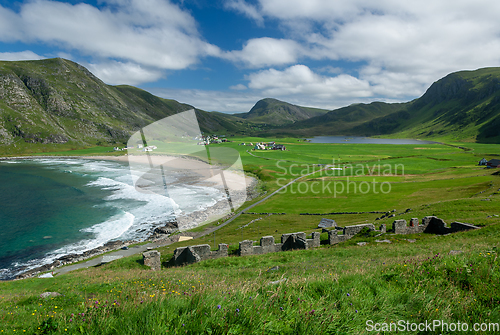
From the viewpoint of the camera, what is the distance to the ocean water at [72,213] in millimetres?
37344

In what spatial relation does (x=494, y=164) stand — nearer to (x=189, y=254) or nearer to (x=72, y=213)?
(x=189, y=254)

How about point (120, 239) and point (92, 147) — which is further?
point (92, 147)

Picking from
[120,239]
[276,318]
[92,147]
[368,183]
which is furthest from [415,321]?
[92,147]

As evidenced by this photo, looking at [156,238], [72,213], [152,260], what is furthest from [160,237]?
[72,213]

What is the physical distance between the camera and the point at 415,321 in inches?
178

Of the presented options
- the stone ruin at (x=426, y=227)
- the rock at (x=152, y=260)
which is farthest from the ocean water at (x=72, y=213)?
the stone ruin at (x=426, y=227)

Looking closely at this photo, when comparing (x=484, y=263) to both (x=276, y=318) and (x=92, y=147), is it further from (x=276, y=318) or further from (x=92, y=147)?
(x=92, y=147)

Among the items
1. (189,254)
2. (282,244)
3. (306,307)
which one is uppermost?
(306,307)

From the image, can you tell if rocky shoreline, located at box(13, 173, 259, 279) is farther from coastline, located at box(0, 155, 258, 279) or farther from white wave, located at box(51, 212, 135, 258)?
white wave, located at box(51, 212, 135, 258)

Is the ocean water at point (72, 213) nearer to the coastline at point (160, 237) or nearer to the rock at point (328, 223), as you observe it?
the coastline at point (160, 237)

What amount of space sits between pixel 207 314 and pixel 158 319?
77 cm

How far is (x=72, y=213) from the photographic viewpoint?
52625 mm

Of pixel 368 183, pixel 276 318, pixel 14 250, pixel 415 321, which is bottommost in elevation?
pixel 14 250

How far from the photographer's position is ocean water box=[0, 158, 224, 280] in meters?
37.3
